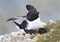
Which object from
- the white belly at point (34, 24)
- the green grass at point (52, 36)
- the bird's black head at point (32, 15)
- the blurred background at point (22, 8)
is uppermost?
the blurred background at point (22, 8)

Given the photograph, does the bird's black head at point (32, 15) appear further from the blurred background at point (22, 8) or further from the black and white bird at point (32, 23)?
the blurred background at point (22, 8)

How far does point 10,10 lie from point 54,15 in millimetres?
585

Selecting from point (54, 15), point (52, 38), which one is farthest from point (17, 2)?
point (52, 38)

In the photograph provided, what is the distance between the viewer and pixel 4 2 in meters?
3.49

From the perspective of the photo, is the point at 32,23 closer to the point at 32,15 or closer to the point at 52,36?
the point at 32,15

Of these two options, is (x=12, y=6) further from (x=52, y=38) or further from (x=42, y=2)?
(x=52, y=38)

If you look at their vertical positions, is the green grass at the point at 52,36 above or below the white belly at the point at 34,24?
below

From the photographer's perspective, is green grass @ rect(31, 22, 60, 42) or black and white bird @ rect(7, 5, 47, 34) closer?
green grass @ rect(31, 22, 60, 42)

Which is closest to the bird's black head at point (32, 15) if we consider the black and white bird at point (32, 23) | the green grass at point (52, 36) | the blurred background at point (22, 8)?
the black and white bird at point (32, 23)

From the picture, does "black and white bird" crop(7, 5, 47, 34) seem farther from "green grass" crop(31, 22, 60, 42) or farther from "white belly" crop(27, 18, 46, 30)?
"green grass" crop(31, 22, 60, 42)

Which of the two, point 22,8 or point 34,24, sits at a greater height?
point 22,8

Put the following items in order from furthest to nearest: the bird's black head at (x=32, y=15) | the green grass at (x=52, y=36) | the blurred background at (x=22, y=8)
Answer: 1. the blurred background at (x=22, y=8)
2. the bird's black head at (x=32, y=15)
3. the green grass at (x=52, y=36)

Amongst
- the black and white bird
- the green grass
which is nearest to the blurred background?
the black and white bird

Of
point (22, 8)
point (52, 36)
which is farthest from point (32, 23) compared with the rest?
point (22, 8)
